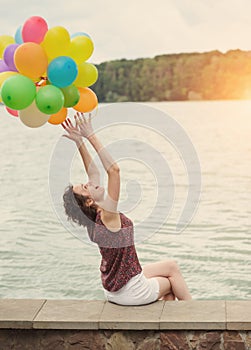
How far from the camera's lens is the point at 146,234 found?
8.93 m

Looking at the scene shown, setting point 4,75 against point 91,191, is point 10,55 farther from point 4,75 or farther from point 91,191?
point 91,191

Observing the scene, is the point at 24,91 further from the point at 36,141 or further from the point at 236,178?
the point at 36,141

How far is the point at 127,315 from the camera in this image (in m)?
3.54

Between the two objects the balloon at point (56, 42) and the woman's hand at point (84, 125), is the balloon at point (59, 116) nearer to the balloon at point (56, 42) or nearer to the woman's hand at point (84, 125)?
the woman's hand at point (84, 125)

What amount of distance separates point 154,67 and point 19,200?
2360 cm

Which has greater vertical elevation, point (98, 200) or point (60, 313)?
point (98, 200)

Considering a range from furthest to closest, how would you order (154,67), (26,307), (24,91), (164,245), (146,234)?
1. (154,67)
2. (146,234)
3. (164,245)
4. (26,307)
5. (24,91)

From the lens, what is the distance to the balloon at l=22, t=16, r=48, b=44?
3.50 metres

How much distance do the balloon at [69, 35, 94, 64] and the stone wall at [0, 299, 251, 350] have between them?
1079 mm

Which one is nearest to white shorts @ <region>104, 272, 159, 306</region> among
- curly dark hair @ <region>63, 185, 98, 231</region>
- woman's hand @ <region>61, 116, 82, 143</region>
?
curly dark hair @ <region>63, 185, 98, 231</region>

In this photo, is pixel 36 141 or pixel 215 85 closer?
pixel 36 141

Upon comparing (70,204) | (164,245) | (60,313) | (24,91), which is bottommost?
(164,245)

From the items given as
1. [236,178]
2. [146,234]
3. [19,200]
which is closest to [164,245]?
[146,234]

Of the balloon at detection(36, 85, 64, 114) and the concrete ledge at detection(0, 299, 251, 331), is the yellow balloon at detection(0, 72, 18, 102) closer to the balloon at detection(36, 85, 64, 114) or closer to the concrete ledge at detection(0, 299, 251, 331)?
the balloon at detection(36, 85, 64, 114)
